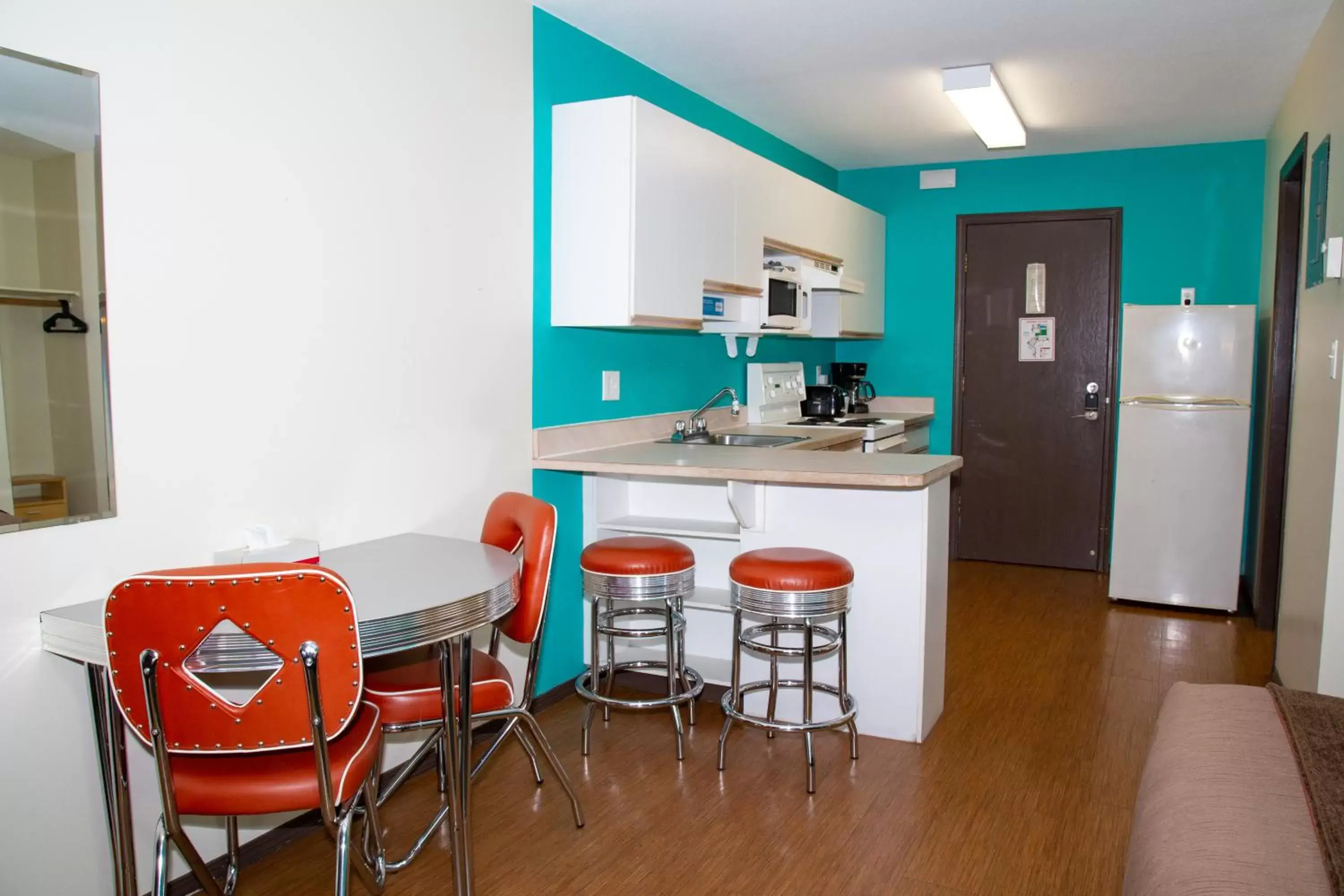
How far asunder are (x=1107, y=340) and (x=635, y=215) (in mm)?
3675

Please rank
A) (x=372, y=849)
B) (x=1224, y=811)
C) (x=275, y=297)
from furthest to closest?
(x=275, y=297)
(x=372, y=849)
(x=1224, y=811)

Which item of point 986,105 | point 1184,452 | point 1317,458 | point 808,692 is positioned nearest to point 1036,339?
point 1184,452

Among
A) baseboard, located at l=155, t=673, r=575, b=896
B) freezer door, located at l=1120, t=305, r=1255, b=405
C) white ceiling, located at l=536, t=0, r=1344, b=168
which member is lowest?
baseboard, located at l=155, t=673, r=575, b=896

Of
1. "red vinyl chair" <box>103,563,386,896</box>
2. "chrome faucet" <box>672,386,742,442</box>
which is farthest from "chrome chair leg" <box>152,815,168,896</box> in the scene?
"chrome faucet" <box>672,386,742,442</box>

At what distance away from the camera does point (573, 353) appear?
3.77m

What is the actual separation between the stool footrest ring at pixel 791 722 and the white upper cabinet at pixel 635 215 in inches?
51.4

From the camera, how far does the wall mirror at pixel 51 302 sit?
1935 mm

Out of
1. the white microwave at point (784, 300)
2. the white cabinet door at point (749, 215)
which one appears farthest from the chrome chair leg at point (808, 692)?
the white microwave at point (784, 300)

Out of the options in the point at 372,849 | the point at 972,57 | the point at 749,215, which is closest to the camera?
the point at 372,849

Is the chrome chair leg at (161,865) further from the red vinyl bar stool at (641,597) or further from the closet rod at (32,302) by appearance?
the red vinyl bar stool at (641,597)

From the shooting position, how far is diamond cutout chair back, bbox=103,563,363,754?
1671 mm

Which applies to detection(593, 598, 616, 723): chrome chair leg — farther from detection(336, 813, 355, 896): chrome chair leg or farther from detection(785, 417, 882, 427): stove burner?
detection(785, 417, 882, 427): stove burner

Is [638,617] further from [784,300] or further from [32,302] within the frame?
[32,302]

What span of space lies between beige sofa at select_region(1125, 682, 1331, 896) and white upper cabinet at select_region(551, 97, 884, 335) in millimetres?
2163
